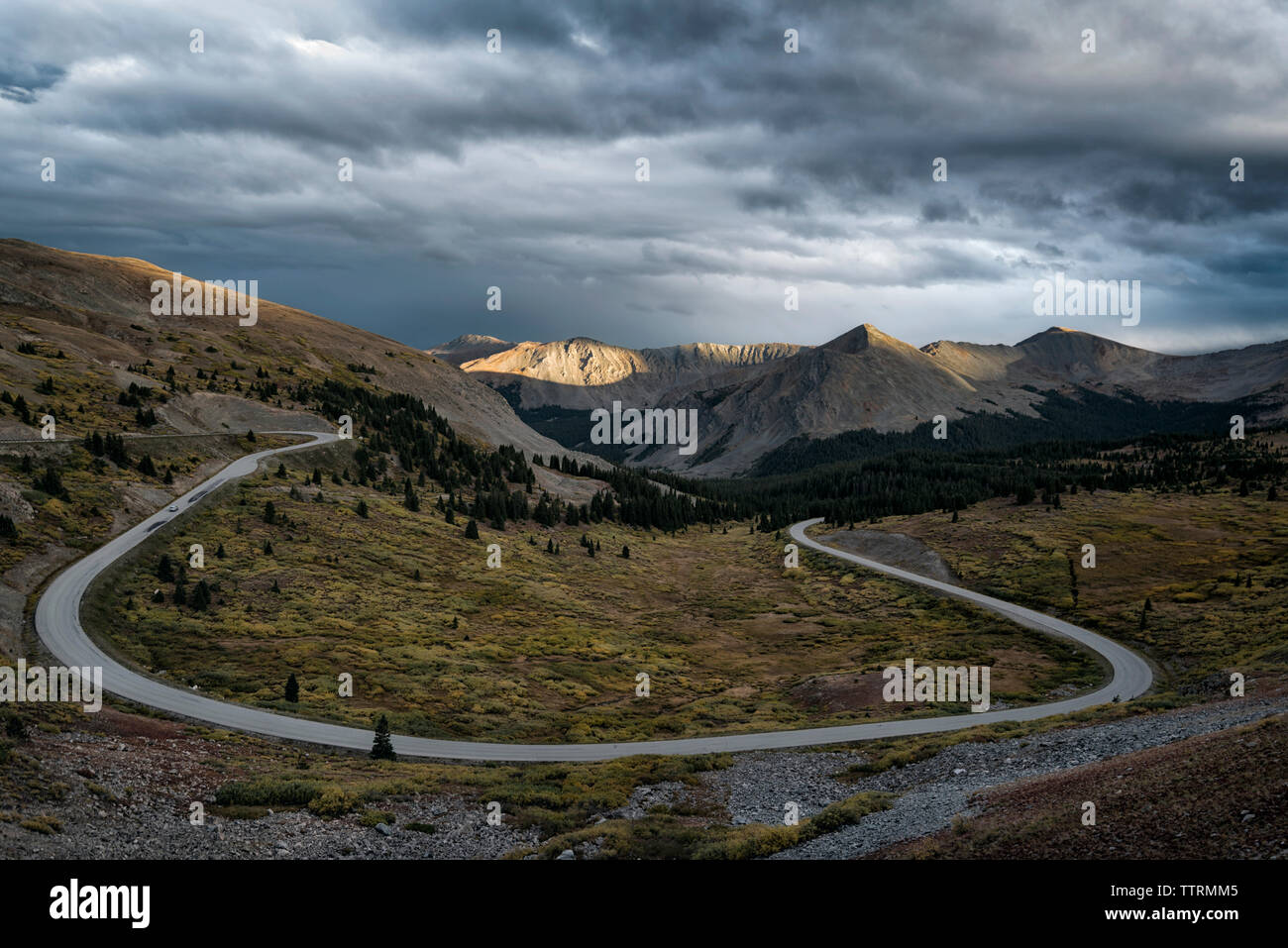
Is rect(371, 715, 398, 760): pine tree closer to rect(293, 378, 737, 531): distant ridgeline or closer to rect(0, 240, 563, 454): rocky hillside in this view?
rect(0, 240, 563, 454): rocky hillside

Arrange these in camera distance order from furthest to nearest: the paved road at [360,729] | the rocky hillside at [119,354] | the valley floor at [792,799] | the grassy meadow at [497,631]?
the rocky hillside at [119,354]
the grassy meadow at [497,631]
the paved road at [360,729]
the valley floor at [792,799]

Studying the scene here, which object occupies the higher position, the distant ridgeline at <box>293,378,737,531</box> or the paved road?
the distant ridgeline at <box>293,378,737,531</box>

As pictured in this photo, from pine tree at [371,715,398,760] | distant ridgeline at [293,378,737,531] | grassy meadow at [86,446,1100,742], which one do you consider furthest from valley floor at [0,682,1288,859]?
distant ridgeline at [293,378,737,531]

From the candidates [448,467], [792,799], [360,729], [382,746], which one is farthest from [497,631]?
[448,467]

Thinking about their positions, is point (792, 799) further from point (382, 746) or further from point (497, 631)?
point (497, 631)

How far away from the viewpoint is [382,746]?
3759 centimetres

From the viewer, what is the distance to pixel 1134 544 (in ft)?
381

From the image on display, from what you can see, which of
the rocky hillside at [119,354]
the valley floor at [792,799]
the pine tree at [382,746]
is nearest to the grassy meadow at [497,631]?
the pine tree at [382,746]

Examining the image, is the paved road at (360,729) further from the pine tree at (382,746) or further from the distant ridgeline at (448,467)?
the distant ridgeline at (448,467)

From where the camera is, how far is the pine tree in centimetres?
3738

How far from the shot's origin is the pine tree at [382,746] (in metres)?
37.4

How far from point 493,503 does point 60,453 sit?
69.4 metres
